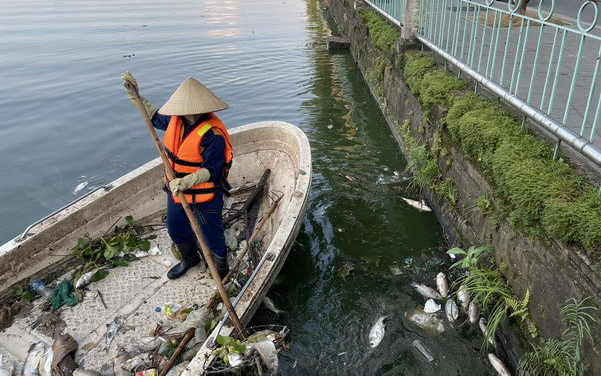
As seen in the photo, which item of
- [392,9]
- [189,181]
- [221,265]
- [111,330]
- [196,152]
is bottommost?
[111,330]

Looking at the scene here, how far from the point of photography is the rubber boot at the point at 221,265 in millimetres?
4594

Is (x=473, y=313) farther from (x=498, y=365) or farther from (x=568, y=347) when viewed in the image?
(x=568, y=347)

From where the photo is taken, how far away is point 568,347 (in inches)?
122

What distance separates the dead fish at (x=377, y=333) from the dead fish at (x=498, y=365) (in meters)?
0.95

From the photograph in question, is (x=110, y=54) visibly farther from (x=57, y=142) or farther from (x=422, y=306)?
(x=422, y=306)

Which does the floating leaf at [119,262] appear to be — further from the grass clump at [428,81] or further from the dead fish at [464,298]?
the grass clump at [428,81]

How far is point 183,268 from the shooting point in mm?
4773

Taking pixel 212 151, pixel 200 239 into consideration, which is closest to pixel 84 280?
pixel 200 239

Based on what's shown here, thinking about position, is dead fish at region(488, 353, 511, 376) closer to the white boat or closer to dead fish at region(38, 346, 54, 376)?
the white boat

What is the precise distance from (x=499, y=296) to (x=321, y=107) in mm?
7461

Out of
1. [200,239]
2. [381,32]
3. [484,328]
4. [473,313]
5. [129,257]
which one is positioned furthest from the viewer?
[381,32]

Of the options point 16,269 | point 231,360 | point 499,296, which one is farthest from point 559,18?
point 16,269

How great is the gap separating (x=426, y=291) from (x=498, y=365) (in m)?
1.08

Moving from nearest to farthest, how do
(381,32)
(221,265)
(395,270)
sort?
(221,265)
(395,270)
(381,32)
